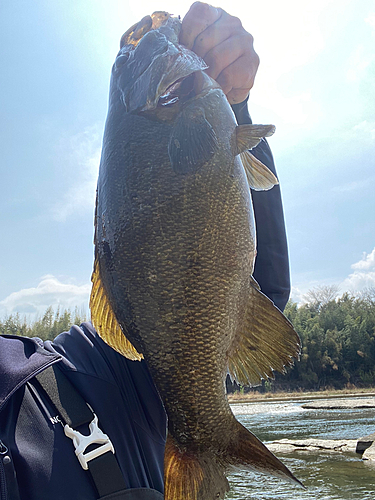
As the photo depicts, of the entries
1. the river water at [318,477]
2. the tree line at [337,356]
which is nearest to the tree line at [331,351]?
the tree line at [337,356]

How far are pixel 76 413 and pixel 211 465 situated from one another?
21.4 inches

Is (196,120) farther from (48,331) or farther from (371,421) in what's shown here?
(48,331)

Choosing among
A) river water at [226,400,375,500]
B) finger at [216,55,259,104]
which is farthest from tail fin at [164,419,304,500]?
river water at [226,400,375,500]

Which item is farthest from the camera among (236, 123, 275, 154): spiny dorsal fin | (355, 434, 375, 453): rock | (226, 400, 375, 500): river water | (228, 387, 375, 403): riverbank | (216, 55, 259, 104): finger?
(228, 387, 375, 403): riverbank

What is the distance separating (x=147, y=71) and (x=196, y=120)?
1.07ft

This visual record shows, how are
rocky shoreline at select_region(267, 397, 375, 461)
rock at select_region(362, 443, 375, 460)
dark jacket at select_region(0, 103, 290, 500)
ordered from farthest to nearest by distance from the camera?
1. rocky shoreline at select_region(267, 397, 375, 461)
2. rock at select_region(362, 443, 375, 460)
3. dark jacket at select_region(0, 103, 290, 500)

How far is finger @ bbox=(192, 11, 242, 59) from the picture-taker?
75.0 inches

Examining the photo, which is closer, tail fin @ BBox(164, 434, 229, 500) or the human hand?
tail fin @ BBox(164, 434, 229, 500)

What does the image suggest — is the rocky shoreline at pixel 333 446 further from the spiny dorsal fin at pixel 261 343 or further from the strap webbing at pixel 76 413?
the strap webbing at pixel 76 413

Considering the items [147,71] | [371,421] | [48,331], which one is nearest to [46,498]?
[147,71]

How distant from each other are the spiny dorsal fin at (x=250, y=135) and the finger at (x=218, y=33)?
0.47 metres

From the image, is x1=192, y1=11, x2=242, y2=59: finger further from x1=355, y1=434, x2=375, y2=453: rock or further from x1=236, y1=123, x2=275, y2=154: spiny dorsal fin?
x1=355, y1=434, x2=375, y2=453: rock

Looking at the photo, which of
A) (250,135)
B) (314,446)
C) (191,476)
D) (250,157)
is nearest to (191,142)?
(250,135)

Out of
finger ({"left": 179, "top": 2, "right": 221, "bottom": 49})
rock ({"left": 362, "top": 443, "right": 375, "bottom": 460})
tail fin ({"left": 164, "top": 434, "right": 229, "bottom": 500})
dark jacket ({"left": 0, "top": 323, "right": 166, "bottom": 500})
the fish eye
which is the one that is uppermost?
finger ({"left": 179, "top": 2, "right": 221, "bottom": 49})
